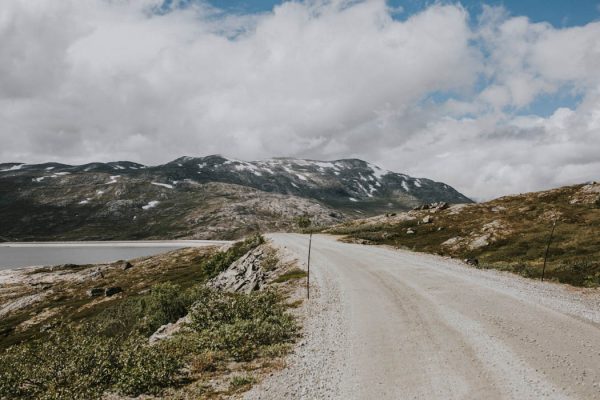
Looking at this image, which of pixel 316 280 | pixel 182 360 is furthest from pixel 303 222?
pixel 182 360

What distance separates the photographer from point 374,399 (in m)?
13.2

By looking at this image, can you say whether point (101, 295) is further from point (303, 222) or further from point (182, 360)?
point (182, 360)

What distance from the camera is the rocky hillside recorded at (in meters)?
51.9

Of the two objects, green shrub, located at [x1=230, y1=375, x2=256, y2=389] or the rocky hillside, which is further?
the rocky hillside

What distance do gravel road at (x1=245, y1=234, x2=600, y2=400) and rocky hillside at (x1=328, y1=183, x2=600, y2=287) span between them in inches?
816

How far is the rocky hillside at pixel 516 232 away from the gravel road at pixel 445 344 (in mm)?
20725

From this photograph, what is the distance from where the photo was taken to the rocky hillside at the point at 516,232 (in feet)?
170

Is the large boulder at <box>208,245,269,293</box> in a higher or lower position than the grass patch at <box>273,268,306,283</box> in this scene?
lower

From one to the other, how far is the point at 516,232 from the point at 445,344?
69.6 metres

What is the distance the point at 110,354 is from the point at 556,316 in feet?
75.9

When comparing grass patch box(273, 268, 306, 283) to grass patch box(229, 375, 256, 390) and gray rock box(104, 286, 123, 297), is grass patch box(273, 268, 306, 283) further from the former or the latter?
gray rock box(104, 286, 123, 297)

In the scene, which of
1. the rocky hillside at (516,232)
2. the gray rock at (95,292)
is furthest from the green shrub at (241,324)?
the gray rock at (95,292)

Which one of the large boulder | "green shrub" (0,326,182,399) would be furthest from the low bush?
"green shrub" (0,326,182,399)

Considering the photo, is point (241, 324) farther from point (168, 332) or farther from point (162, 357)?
point (168, 332)
